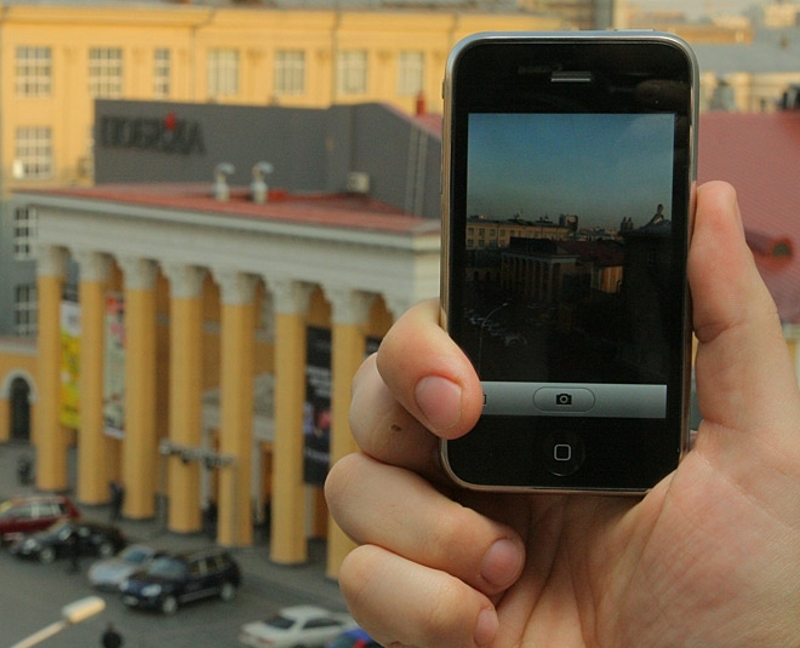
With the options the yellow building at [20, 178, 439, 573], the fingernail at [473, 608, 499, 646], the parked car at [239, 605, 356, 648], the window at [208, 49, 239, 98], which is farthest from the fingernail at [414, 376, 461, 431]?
the window at [208, 49, 239, 98]

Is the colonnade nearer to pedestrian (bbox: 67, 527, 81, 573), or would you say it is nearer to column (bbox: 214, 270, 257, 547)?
column (bbox: 214, 270, 257, 547)

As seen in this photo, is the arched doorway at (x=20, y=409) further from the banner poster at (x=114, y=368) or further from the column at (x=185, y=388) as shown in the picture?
the column at (x=185, y=388)

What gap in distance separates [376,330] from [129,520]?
9.41m

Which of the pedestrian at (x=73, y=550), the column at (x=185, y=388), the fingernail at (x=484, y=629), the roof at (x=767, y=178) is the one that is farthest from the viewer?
the column at (x=185, y=388)

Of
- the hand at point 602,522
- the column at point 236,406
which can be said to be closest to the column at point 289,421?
the column at point 236,406

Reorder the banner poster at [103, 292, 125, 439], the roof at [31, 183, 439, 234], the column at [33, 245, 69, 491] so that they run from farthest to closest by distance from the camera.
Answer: the column at [33, 245, 69, 491] < the banner poster at [103, 292, 125, 439] < the roof at [31, 183, 439, 234]

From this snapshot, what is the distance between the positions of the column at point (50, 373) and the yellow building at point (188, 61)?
43.6ft

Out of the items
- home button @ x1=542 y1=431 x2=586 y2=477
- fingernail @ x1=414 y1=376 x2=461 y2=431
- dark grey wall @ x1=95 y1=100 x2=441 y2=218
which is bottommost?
dark grey wall @ x1=95 y1=100 x2=441 y2=218

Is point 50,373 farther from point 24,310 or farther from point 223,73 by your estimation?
point 223,73

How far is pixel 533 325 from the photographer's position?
3584 millimetres

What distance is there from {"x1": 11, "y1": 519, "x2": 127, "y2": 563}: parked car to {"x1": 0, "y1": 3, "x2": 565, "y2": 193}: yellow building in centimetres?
2002

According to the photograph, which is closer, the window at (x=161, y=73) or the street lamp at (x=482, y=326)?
the street lamp at (x=482, y=326)

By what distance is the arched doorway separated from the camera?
166 feet

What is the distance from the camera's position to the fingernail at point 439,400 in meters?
3.31
